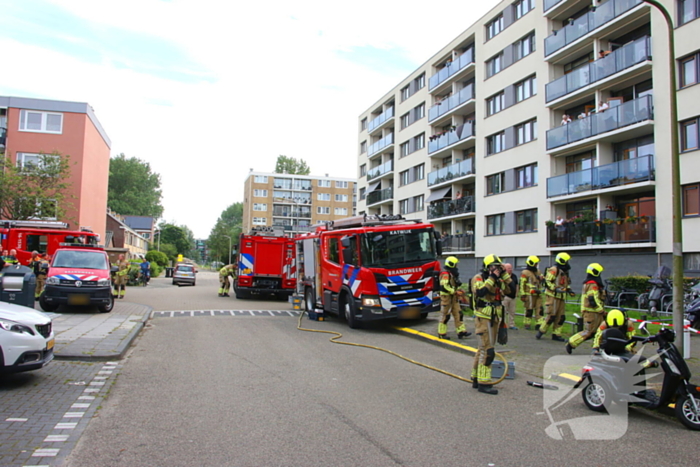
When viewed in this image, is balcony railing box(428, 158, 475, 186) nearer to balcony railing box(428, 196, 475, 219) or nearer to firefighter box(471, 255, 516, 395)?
balcony railing box(428, 196, 475, 219)

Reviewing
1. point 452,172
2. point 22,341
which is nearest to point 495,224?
point 452,172

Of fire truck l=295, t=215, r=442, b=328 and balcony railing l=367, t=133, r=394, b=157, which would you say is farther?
balcony railing l=367, t=133, r=394, b=157

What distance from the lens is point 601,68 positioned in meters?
23.5

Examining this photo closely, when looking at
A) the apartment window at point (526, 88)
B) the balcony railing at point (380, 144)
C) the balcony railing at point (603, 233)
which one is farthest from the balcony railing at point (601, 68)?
the balcony railing at point (380, 144)

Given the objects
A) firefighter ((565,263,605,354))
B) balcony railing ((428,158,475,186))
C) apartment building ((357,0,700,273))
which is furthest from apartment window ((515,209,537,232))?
firefighter ((565,263,605,354))

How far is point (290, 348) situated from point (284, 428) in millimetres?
5086

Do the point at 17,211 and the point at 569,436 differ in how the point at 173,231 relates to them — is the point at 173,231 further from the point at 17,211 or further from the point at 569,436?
the point at 569,436

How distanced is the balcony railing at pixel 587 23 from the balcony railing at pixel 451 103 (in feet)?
26.0

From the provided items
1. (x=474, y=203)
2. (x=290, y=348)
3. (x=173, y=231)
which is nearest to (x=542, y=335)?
(x=290, y=348)

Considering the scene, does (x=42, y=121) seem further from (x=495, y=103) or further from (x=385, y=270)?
(x=385, y=270)

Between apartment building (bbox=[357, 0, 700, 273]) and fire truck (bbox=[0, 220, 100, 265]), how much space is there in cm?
2127

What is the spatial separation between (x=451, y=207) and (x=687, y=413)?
31.4 metres

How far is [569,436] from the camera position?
16.9 feet

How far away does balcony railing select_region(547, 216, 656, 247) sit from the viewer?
69.4 ft
